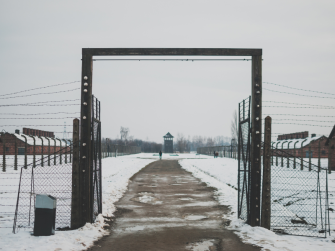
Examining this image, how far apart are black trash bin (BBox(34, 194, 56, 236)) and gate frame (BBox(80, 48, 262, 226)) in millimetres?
1029

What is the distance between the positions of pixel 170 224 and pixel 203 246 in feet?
6.47

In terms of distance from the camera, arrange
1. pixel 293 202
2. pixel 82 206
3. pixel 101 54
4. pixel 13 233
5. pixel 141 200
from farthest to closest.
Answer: pixel 141 200
pixel 293 202
pixel 101 54
pixel 82 206
pixel 13 233

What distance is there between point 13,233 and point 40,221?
740 millimetres

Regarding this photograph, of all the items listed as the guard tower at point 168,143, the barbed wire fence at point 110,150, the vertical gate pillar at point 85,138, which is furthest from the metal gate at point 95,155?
the guard tower at point 168,143

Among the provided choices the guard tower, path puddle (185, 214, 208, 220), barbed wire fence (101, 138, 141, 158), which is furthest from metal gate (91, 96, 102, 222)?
the guard tower

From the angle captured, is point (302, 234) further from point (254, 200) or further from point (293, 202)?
point (293, 202)

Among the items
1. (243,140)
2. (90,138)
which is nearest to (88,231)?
(90,138)

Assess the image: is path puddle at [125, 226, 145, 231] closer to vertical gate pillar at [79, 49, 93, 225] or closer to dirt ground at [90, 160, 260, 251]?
dirt ground at [90, 160, 260, 251]

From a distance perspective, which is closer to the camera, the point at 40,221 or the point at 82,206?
the point at 40,221

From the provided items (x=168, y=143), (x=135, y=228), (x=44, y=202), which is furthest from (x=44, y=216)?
(x=168, y=143)

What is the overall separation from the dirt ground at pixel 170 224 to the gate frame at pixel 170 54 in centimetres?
102

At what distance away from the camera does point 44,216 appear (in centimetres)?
703

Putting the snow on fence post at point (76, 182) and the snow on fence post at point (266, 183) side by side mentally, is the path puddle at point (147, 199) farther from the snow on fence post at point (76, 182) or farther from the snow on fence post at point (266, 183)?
the snow on fence post at point (266, 183)

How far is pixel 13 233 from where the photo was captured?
7.16 meters
